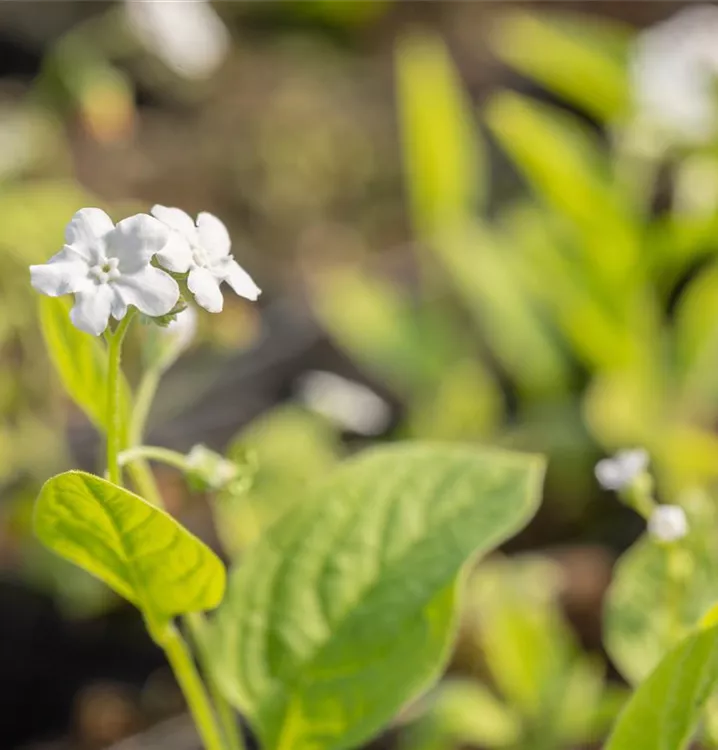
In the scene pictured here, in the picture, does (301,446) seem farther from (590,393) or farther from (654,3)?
(654,3)

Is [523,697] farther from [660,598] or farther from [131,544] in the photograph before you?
[131,544]

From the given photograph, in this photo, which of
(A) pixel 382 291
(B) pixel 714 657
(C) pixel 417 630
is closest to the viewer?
(B) pixel 714 657

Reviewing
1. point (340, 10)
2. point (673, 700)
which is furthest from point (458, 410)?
point (340, 10)

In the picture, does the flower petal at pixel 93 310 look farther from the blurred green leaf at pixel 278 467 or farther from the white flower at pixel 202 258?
the blurred green leaf at pixel 278 467

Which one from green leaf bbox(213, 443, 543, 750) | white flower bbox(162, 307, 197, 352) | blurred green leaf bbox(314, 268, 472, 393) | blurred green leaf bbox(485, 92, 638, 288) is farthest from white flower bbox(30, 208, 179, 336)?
blurred green leaf bbox(314, 268, 472, 393)

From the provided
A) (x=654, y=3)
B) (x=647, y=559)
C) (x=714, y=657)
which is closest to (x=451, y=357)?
(x=647, y=559)

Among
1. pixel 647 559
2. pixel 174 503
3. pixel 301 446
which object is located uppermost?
pixel 647 559
